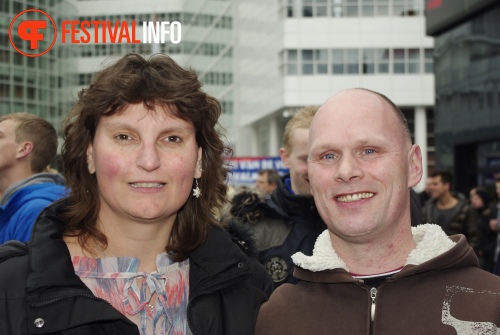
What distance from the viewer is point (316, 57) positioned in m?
43.8

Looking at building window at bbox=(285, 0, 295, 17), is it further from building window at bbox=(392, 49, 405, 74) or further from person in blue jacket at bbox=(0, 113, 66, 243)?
person in blue jacket at bbox=(0, 113, 66, 243)

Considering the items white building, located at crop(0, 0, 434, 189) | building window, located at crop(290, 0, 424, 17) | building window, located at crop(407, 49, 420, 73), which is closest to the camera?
white building, located at crop(0, 0, 434, 189)

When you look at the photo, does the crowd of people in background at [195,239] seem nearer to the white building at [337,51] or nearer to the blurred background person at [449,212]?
the blurred background person at [449,212]

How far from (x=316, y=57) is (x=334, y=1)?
3606 mm

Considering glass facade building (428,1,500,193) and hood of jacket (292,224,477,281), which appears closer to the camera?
hood of jacket (292,224,477,281)

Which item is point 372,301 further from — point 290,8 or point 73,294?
point 290,8

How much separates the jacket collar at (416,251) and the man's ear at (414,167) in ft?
0.67

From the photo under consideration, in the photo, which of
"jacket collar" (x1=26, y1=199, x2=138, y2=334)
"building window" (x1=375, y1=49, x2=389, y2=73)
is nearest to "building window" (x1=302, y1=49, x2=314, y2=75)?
"building window" (x1=375, y1=49, x2=389, y2=73)

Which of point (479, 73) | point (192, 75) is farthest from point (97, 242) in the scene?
point (479, 73)

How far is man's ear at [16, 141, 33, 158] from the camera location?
5.64 meters

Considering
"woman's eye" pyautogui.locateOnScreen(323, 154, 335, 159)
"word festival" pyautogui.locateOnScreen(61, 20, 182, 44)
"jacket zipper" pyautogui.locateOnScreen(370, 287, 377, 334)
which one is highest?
"word festival" pyautogui.locateOnScreen(61, 20, 182, 44)

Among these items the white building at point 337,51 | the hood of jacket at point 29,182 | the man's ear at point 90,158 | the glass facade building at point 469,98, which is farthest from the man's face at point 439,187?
the white building at point 337,51

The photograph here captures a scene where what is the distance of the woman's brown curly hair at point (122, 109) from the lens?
3121 millimetres

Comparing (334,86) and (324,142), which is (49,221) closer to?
(324,142)
